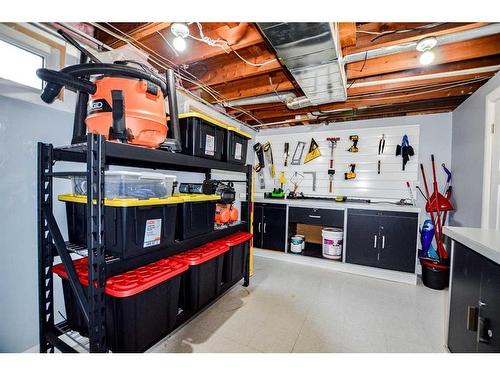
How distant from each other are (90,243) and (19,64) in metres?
1.20

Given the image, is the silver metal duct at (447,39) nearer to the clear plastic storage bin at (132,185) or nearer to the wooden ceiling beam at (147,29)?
the wooden ceiling beam at (147,29)

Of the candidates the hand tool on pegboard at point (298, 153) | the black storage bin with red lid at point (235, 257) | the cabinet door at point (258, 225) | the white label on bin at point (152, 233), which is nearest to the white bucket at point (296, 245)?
the cabinet door at point (258, 225)

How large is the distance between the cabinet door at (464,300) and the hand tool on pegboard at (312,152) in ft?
8.54

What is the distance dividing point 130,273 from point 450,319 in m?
2.16

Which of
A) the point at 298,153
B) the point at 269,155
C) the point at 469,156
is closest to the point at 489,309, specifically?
the point at 469,156

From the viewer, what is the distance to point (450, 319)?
1397 mm

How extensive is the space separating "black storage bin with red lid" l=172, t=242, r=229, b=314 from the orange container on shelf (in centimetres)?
94

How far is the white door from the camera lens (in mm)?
1872

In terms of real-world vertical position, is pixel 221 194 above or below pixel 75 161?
below

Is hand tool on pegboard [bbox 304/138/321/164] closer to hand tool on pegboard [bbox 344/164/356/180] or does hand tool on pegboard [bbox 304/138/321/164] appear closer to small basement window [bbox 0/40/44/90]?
hand tool on pegboard [bbox 344/164/356/180]

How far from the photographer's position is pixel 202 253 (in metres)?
1.62
